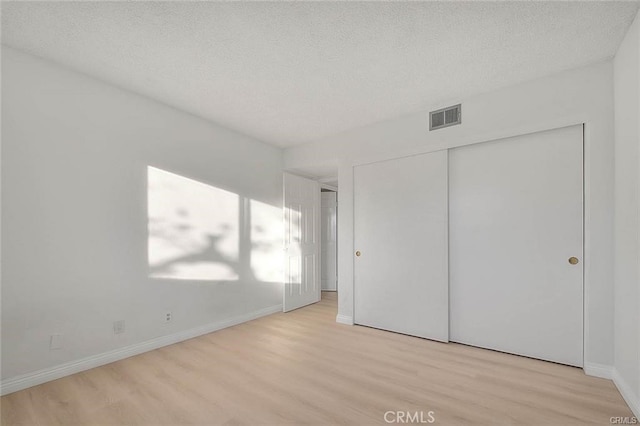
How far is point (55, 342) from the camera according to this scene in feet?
7.64

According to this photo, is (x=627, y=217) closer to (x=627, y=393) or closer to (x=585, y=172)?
(x=585, y=172)

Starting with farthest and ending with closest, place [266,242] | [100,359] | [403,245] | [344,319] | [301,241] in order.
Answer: [301,241]
[266,242]
[344,319]
[403,245]
[100,359]

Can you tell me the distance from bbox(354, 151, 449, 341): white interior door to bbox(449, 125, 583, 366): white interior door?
0.51 ft

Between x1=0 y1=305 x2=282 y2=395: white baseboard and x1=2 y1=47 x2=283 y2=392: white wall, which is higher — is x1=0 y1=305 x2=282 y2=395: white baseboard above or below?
below

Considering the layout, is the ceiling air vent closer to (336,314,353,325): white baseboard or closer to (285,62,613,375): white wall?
(285,62,613,375): white wall

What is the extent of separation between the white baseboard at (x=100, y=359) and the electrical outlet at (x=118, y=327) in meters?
0.16

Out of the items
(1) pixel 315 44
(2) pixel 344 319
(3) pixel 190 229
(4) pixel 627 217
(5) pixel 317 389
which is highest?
(1) pixel 315 44

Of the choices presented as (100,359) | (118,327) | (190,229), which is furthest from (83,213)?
(100,359)

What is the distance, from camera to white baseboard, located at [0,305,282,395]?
7.04 feet

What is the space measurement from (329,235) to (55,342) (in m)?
4.61

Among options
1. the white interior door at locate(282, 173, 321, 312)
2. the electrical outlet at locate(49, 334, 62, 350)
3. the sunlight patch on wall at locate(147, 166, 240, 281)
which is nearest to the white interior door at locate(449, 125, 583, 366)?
the white interior door at locate(282, 173, 321, 312)

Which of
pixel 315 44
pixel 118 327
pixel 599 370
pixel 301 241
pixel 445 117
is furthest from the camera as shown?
pixel 301 241

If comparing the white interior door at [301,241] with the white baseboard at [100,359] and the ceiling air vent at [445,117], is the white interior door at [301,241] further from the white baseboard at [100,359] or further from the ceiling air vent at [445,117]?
the ceiling air vent at [445,117]

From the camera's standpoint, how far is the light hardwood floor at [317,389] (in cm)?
186
